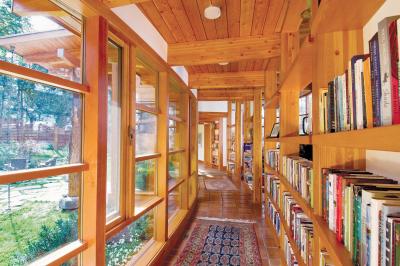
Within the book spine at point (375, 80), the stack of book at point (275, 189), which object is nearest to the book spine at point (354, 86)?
the book spine at point (375, 80)

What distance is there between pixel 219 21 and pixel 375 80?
2.02m

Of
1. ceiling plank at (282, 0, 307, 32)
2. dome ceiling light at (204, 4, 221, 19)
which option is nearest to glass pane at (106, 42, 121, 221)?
dome ceiling light at (204, 4, 221, 19)

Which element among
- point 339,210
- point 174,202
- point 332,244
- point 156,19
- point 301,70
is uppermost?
point 156,19

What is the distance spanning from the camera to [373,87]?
0.67 metres

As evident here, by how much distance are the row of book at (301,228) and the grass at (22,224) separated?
1.42 m

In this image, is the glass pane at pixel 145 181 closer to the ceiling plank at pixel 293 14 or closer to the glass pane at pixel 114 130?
the glass pane at pixel 114 130

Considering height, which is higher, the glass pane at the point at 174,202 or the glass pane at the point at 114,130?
the glass pane at the point at 114,130

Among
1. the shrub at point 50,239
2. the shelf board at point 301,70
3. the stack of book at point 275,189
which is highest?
the shelf board at point 301,70

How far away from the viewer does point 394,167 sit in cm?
100

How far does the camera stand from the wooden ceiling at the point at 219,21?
205 cm

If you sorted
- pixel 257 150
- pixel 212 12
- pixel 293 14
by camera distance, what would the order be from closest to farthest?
pixel 212 12 < pixel 293 14 < pixel 257 150

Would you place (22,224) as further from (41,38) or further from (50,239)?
(41,38)

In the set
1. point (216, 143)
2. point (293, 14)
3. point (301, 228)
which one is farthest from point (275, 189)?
point (216, 143)

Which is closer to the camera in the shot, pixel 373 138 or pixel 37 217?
pixel 373 138
